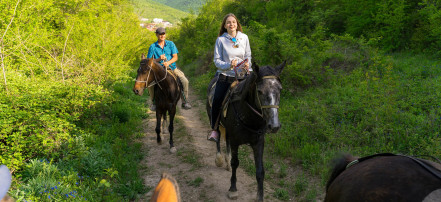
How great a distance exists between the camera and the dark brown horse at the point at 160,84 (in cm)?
593

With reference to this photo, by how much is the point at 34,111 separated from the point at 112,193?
2.44 m

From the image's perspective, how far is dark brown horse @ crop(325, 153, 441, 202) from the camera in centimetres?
154

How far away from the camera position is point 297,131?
6059 mm

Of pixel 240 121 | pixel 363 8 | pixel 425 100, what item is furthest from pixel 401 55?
pixel 240 121

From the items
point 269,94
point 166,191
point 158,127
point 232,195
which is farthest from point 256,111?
point 158,127

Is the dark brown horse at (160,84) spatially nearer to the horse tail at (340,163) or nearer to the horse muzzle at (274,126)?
the horse muzzle at (274,126)

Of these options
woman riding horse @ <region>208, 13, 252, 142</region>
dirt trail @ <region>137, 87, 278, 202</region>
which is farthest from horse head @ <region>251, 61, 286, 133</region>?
dirt trail @ <region>137, 87, 278, 202</region>

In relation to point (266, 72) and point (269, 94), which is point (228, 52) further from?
point (269, 94)

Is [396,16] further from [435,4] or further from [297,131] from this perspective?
[297,131]

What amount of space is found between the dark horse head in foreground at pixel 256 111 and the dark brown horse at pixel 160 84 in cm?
252

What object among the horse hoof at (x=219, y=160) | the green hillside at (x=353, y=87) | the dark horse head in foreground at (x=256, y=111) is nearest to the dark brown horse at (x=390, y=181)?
the dark horse head in foreground at (x=256, y=111)

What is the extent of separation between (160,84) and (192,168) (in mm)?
2429

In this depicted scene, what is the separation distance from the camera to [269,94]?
10.1 feet

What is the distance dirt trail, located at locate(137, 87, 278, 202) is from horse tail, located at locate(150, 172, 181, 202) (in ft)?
12.6
